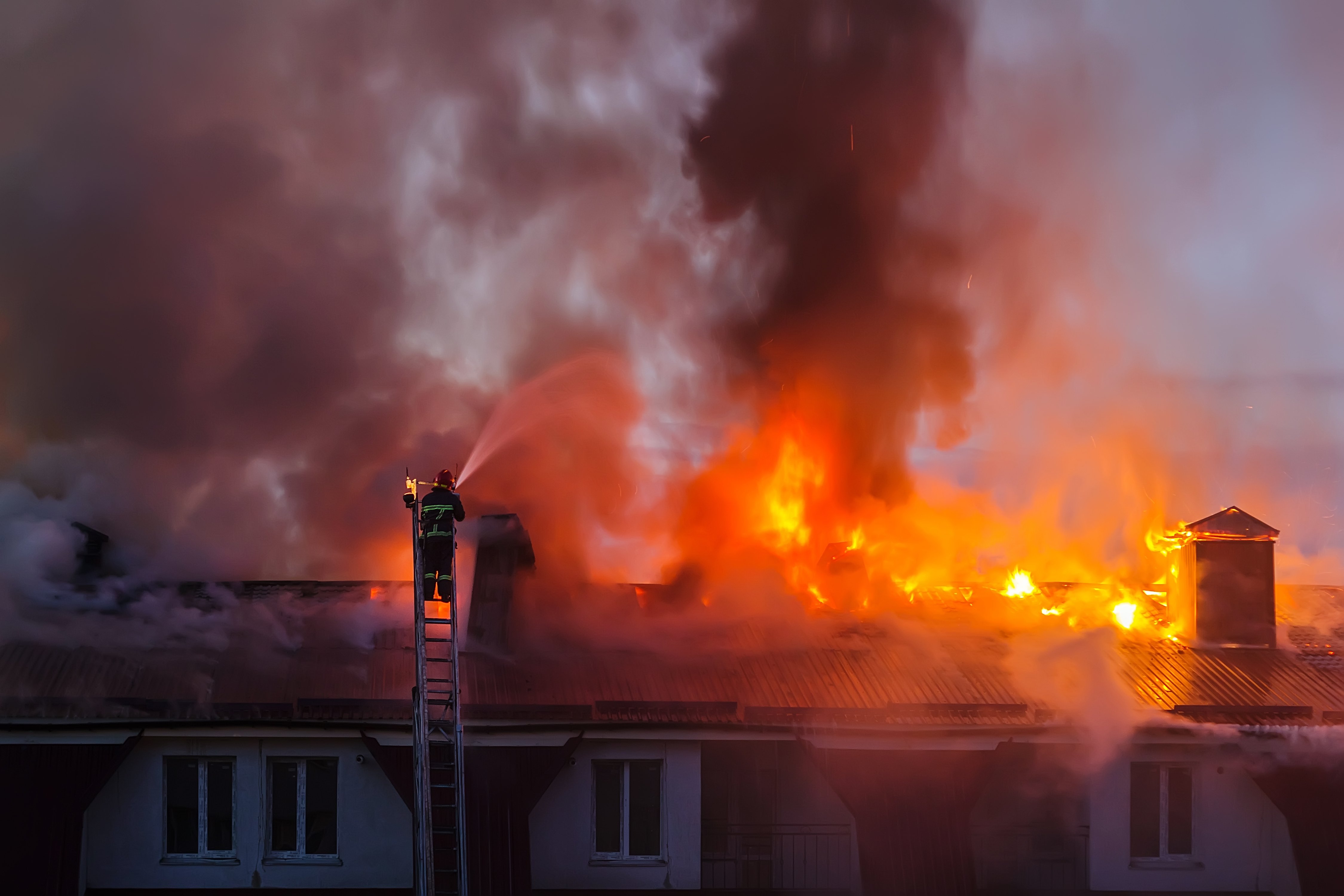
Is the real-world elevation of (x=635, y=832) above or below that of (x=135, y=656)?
below

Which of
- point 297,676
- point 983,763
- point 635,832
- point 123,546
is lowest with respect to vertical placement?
point 635,832

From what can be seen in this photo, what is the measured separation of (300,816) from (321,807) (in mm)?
307

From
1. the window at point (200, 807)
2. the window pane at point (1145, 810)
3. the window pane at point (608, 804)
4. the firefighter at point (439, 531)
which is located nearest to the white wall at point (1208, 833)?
the window pane at point (1145, 810)

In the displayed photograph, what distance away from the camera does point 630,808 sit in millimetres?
16766

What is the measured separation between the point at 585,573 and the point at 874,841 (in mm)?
8286

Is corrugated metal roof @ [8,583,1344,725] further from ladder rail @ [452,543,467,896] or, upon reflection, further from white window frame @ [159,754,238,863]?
ladder rail @ [452,543,467,896]

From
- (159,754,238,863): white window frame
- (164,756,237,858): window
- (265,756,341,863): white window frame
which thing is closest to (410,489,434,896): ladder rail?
(265,756,341,863): white window frame

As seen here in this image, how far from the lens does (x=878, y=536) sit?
82.8 ft

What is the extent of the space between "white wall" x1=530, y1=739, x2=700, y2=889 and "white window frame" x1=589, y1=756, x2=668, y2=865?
0.09ft

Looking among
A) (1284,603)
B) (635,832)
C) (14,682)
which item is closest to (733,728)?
(635,832)

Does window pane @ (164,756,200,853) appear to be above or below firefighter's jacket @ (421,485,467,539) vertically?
below

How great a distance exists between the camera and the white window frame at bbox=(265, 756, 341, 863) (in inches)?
639

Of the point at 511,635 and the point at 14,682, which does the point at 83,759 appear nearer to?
the point at 14,682

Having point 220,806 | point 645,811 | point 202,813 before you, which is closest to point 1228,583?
point 645,811
